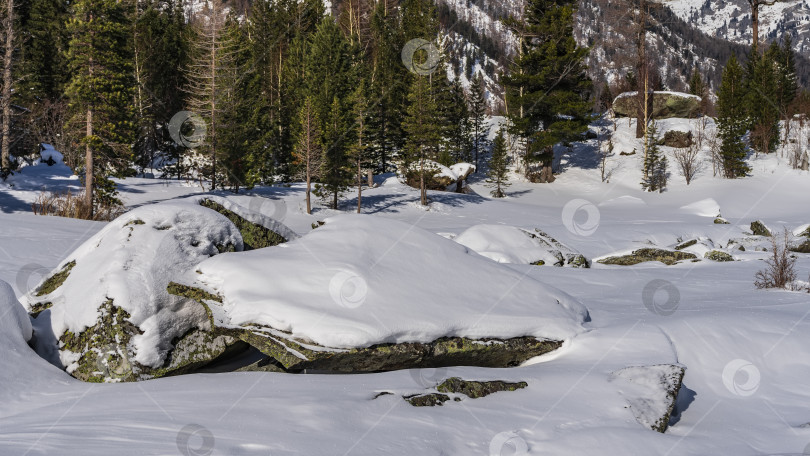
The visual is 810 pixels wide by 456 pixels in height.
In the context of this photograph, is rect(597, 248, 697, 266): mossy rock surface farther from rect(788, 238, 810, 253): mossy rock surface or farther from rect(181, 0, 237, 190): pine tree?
rect(181, 0, 237, 190): pine tree

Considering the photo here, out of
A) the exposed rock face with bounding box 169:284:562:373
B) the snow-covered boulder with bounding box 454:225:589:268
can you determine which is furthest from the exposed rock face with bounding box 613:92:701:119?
the exposed rock face with bounding box 169:284:562:373

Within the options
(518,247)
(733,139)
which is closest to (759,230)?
(518,247)

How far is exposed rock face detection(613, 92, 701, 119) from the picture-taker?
1635 inches

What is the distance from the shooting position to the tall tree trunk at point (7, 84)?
73.9 ft

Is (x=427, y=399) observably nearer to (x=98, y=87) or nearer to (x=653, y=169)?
(x=98, y=87)

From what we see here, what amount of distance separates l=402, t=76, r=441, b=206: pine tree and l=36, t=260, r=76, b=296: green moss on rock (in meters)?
24.9
